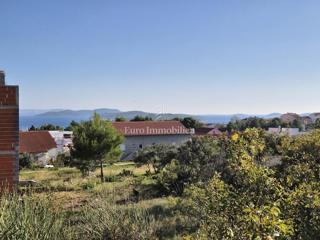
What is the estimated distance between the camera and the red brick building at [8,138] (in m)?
7.10

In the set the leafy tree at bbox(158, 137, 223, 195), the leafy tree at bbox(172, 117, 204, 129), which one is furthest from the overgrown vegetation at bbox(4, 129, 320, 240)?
the leafy tree at bbox(172, 117, 204, 129)

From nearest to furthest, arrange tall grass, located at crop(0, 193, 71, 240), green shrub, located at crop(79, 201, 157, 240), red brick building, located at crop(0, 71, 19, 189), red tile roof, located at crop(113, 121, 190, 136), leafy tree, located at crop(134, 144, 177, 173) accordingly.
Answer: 1. tall grass, located at crop(0, 193, 71, 240)
2. green shrub, located at crop(79, 201, 157, 240)
3. red brick building, located at crop(0, 71, 19, 189)
4. leafy tree, located at crop(134, 144, 177, 173)
5. red tile roof, located at crop(113, 121, 190, 136)

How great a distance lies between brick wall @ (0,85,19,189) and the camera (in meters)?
7.10

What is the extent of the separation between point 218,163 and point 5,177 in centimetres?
691

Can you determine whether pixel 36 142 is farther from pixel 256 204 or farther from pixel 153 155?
pixel 256 204

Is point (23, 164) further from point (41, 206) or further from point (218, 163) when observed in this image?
point (41, 206)

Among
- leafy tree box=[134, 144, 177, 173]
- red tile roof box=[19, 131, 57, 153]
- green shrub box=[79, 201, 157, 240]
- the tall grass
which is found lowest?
red tile roof box=[19, 131, 57, 153]

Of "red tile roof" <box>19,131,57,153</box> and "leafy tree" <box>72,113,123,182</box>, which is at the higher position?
"leafy tree" <box>72,113,123,182</box>

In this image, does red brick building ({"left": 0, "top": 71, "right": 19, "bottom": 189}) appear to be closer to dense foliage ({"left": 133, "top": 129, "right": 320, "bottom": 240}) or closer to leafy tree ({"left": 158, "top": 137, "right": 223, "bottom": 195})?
dense foliage ({"left": 133, "top": 129, "right": 320, "bottom": 240})

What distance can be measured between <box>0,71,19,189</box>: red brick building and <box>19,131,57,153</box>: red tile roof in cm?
4686

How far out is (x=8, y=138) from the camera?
23.4 feet

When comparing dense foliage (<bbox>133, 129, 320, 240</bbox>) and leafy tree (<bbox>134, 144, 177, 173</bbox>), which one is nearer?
dense foliage (<bbox>133, 129, 320, 240</bbox>)

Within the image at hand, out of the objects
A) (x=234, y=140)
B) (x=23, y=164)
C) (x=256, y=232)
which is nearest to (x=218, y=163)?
(x=234, y=140)

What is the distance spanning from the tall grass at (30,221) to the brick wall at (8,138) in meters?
1.72
